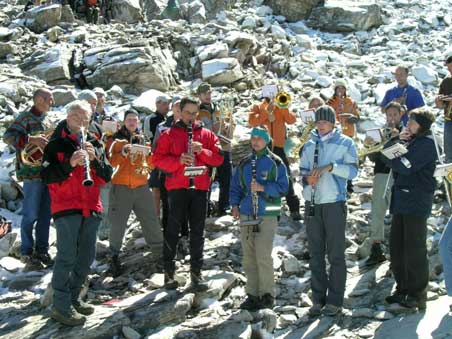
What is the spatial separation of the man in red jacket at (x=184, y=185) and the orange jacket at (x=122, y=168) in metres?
0.83

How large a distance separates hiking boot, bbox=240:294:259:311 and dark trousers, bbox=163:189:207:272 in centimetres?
71

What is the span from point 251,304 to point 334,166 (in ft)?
5.81

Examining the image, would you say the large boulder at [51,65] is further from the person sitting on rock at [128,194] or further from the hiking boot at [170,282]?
the hiking boot at [170,282]

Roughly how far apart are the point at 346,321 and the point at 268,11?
21.1 m

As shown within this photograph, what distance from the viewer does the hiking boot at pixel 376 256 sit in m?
6.91

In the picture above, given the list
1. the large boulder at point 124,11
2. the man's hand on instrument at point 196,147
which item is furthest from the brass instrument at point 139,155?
the large boulder at point 124,11

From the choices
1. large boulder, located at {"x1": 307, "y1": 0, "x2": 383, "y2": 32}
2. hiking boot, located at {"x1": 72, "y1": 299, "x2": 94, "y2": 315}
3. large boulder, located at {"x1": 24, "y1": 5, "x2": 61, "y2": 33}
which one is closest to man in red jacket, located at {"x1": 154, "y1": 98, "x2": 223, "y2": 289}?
hiking boot, located at {"x1": 72, "y1": 299, "x2": 94, "y2": 315}

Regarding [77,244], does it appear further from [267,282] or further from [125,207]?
[267,282]

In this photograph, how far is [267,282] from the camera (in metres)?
5.78

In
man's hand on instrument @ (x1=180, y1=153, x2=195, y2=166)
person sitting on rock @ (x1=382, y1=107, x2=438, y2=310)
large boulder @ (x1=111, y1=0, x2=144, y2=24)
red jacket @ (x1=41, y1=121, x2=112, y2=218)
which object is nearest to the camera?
red jacket @ (x1=41, y1=121, x2=112, y2=218)

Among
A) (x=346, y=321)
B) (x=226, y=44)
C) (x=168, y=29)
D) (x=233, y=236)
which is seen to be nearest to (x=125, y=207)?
(x=233, y=236)

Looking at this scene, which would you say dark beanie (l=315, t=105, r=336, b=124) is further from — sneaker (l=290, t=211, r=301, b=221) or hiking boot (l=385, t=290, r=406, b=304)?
sneaker (l=290, t=211, r=301, b=221)

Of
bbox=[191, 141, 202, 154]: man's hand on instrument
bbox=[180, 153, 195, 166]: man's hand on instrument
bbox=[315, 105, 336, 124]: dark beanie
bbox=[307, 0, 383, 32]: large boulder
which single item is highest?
bbox=[307, 0, 383, 32]: large boulder

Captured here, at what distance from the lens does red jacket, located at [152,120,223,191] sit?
6035 millimetres
